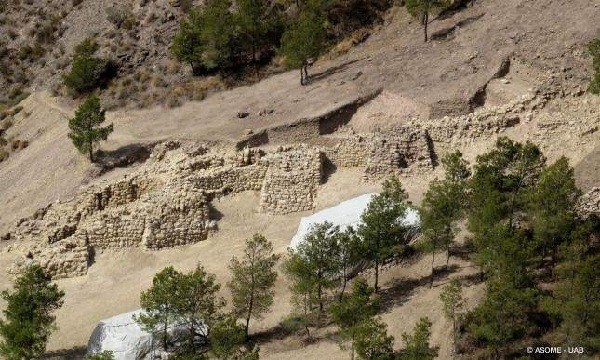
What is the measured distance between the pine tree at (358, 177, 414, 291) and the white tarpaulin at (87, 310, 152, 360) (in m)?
9.55

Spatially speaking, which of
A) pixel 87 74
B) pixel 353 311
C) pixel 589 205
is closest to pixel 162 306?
pixel 353 311

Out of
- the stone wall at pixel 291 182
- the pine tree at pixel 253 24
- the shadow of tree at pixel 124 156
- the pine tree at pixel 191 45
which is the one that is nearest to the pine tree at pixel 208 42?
the pine tree at pixel 191 45

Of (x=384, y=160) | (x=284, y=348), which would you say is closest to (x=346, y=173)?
(x=384, y=160)

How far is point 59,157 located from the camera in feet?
163

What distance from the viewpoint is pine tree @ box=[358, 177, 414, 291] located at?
1334 inches

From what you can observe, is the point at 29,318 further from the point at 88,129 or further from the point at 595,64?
the point at 595,64

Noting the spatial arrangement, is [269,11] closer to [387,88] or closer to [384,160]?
[387,88]

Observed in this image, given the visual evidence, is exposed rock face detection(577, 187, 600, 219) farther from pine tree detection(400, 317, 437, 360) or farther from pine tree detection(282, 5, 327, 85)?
pine tree detection(282, 5, 327, 85)

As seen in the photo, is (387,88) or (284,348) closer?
(284,348)

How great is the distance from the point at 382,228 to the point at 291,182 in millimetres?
8953

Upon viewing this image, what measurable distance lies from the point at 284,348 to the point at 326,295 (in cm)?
349

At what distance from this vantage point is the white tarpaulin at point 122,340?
105 feet

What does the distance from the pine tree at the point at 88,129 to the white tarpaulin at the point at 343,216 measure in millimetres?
14716

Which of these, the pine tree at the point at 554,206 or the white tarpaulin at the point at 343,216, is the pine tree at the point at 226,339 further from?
the pine tree at the point at 554,206
